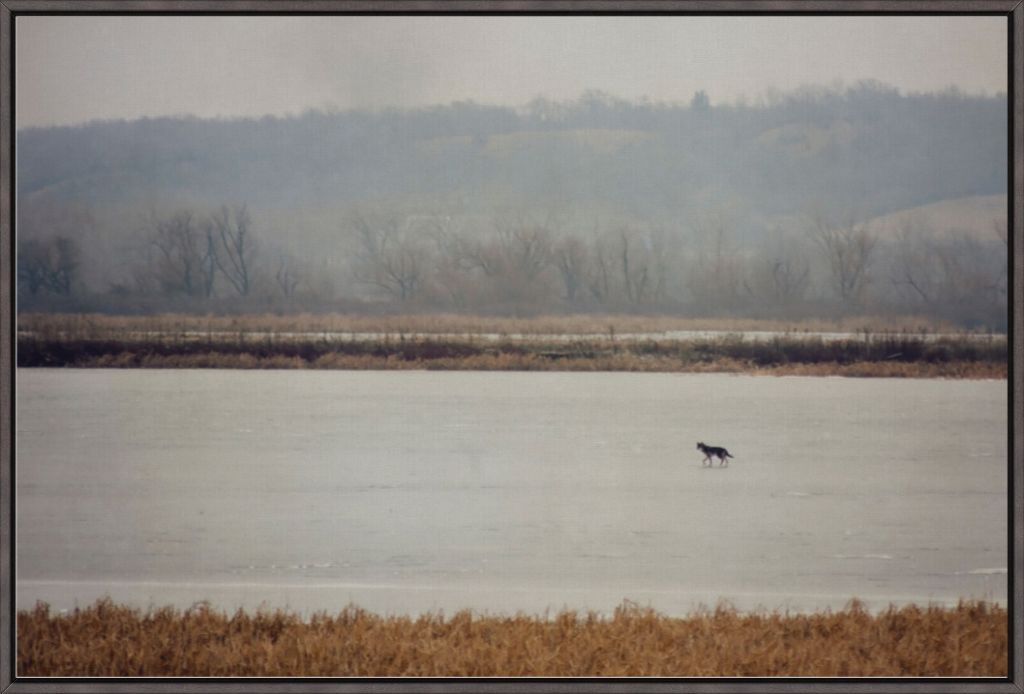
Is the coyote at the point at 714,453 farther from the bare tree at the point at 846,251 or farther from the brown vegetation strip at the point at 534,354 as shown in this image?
the bare tree at the point at 846,251

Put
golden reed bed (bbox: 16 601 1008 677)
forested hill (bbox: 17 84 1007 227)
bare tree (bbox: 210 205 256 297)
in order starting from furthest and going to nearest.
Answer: bare tree (bbox: 210 205 256 297) < forested hill (bbox: 17 84 1007 227) < golden reed bed (bbox: 16 601 1008 677)

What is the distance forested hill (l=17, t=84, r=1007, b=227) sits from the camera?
3.61 metres

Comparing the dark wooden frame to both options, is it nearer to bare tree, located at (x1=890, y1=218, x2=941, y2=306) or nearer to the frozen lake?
the frozen lake

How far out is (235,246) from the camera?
12.3ft

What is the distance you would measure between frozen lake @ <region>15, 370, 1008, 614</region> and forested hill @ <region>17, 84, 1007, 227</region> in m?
0.72

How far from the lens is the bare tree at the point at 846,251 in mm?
3684

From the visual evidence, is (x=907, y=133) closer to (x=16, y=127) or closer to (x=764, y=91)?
(x=764, y=91)

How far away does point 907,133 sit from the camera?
364 centimetres

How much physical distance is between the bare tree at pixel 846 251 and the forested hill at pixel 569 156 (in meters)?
0.08

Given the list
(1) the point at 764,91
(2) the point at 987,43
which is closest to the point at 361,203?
(1) the point at 764,91

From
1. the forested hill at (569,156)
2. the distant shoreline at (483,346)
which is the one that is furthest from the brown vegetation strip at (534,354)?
the forested hill at (569,156)

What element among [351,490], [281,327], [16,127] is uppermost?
[16,127]

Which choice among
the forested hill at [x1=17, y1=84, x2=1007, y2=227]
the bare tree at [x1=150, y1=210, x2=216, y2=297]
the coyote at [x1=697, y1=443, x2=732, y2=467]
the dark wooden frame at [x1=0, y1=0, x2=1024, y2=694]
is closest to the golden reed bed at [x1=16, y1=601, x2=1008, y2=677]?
the dark wooden frame at [x1=0, y1=0, x2=1024, y2=694]

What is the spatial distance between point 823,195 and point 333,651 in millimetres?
2469
